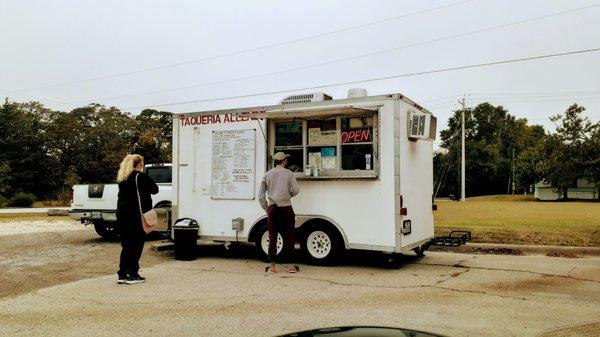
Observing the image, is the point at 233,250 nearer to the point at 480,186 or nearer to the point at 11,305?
the point at 11,305

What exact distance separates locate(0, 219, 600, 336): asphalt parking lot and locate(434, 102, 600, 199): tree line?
34462mm

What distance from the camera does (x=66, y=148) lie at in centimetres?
5609

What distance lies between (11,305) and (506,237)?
1009 cm

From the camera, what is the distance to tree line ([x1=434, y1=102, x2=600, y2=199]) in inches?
1858

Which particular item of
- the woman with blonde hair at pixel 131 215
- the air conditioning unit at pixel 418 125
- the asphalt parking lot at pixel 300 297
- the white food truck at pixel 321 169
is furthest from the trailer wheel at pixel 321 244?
the woman with blonde hair at pixel 131 215

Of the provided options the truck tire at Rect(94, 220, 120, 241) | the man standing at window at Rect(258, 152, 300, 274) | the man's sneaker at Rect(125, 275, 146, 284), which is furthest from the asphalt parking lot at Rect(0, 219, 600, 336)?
the truck tire at Rect(94, 220, 120, 241)

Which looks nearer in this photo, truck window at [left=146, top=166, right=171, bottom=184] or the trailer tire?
the trailer tire

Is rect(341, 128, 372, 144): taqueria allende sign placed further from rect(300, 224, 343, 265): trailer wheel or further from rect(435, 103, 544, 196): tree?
rect(435, 103, 544, 196): tree

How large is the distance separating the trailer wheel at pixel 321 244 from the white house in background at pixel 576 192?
5046cm

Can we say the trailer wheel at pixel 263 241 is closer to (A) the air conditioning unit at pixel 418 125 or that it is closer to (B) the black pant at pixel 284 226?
(B) the black pant at pixel 284 226

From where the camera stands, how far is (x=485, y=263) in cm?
911

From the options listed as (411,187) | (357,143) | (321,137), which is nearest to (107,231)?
(321,137)

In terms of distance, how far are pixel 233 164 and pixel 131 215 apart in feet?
8.49

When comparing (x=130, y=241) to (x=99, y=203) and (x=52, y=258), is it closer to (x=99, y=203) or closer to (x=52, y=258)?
(x=52, y=258)
